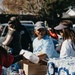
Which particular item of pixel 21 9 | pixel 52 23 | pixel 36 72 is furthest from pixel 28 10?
pixel 36 72

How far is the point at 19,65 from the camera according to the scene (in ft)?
19.7

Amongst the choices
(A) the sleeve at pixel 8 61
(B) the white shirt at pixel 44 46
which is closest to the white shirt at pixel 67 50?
(B) the white shirt at pixel 44 46

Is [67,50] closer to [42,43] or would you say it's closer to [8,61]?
[42,43]

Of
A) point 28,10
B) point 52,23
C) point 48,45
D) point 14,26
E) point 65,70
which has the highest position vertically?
point 28,10

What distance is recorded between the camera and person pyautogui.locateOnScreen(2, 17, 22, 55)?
831 cm

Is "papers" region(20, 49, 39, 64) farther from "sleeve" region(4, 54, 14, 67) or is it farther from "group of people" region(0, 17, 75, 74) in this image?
"sleeve" region(4, 54, 14, 67)

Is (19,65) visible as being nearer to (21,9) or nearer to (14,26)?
(14,26)

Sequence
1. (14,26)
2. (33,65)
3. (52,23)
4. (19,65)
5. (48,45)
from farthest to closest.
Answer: (52,23), (14,26), (48,45), (19,65), (33,65)

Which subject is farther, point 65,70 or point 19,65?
point 19,65

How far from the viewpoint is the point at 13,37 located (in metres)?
8.40

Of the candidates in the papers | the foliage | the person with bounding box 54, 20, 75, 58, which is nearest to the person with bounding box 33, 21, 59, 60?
the person with bounding box 54, 20, 75, 58

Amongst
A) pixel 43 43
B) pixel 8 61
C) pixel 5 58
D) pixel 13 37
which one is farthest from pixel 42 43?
pixel 13 37

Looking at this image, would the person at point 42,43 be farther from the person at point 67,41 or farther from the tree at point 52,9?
the tree at point 52,9

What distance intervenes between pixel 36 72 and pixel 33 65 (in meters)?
0.13
